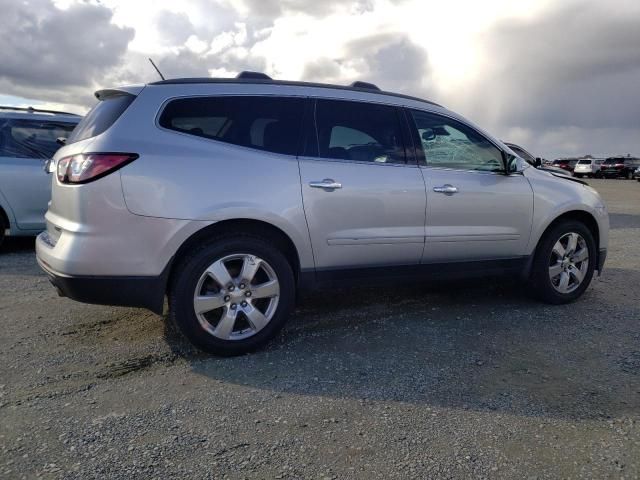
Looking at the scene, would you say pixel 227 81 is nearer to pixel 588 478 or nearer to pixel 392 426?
pixel 392 426

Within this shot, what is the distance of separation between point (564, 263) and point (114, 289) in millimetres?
3797

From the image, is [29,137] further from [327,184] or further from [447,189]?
[447,189]

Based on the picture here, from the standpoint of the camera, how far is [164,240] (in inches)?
126

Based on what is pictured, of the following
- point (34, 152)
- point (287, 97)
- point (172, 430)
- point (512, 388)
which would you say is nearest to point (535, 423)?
point (512, 388)

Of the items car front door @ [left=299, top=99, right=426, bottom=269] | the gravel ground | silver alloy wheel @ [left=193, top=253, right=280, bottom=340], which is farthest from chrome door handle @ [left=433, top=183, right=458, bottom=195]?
silver alloy wheel @ [left=193, top=253, right=280, bottom=340]

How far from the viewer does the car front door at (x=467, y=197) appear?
4102mm

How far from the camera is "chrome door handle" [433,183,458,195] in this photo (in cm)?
406

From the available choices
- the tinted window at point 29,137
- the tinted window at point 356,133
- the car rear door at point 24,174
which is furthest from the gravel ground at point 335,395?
the tinted window at point 29,137

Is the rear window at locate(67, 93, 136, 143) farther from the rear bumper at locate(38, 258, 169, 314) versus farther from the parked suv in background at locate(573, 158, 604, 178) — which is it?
the parked suv in background at locate(573, 158, 604, 178)

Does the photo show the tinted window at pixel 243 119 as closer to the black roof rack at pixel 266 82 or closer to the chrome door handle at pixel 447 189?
the black roof rack at pixel 266 82

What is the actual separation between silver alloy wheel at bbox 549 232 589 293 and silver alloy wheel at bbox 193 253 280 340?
2677 mm

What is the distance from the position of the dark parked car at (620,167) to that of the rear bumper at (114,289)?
43.6 m

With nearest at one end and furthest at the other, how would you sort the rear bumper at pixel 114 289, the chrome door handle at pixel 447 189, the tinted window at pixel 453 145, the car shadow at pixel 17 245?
the rear bumper at pixel 114 289 < the chrome door handle at pixel 447 189 < the tinted window at pixel 453 145 < the car shadow at pixel 17 245

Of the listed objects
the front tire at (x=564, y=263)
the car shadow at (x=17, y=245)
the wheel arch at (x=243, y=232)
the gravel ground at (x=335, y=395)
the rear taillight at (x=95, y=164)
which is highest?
the rear taillight at (x=95, y=164)
